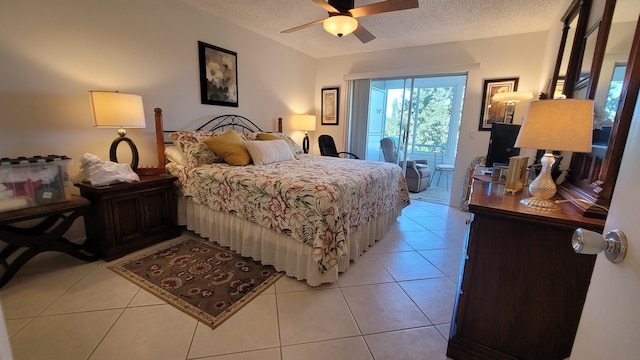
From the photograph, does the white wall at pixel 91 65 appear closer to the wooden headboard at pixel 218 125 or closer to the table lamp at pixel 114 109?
the wooden headboard at pixel 218 125

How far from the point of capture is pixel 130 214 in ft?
7.55

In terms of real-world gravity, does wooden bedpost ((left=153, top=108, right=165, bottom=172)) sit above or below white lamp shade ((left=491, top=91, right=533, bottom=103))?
below

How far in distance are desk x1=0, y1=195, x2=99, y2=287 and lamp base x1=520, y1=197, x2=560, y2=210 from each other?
295 centimetres

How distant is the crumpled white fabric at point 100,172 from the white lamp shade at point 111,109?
31cm

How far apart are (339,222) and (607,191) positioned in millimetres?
1334

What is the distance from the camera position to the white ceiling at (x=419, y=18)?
2799mm

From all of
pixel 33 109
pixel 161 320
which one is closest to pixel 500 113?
pixel 161 320

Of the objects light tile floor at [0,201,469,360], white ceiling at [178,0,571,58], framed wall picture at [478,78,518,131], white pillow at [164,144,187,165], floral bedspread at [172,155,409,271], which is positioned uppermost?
white ceiling at [178,0,571,58]

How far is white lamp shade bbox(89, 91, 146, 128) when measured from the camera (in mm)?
2139

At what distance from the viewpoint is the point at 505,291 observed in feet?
4.09

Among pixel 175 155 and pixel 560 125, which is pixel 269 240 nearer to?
pixel 175 155

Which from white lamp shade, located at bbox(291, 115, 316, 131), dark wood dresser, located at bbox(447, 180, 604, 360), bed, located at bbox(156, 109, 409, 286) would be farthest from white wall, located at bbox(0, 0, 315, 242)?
dark wood dresser, located at bbox(447, 180, 604, 360)

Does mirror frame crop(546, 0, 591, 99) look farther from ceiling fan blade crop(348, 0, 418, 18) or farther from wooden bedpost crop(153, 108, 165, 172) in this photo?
wooden bedpost crop(153, 108, 165, 172)

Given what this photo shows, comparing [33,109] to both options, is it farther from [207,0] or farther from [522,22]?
[522,22]
